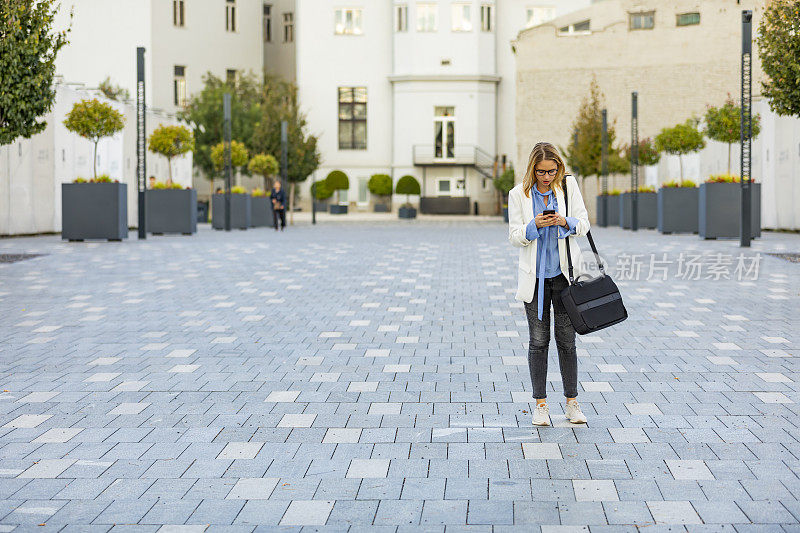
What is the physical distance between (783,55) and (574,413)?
13031 mm

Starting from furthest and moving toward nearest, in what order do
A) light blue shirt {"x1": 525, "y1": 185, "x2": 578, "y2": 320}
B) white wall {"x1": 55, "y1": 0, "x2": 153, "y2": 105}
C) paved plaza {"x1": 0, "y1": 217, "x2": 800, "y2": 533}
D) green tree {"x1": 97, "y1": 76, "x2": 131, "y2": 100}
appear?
white wall {"x1": 55, "y1": 0, "x2": 153, "y2": 105} → green tree {"x1": 97, "y1": 76, "x2": 131, "y2": 100} → light blue shirt {"x1": 525, "y1": 185, "x2": 578, "y2": 320} → paved plaza {"x1": 0, "y1": 217, "x2": 800, "y2": 533}

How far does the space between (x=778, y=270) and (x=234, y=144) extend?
1096 inches

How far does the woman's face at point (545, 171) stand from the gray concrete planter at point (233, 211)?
30.1 metres

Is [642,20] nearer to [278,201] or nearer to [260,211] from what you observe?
[260,211]

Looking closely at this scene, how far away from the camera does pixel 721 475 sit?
16.0 feet

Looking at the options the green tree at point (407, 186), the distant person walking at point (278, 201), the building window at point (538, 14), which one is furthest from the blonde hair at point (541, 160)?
the building window at point (538, 14)

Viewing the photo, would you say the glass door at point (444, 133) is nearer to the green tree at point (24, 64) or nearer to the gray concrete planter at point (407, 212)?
the gray concrete planter at point (407, 212)

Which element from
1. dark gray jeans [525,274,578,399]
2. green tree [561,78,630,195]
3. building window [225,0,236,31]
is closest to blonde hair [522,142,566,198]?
dark gray jeans [525,274,578,399]

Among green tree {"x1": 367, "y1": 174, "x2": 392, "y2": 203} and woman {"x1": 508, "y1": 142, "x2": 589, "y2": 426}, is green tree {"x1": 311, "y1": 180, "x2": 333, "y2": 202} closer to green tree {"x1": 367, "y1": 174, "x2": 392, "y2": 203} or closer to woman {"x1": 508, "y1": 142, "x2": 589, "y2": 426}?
green tree {"x1": 367, "y1": 174, "x2": 392, "y2": 203}

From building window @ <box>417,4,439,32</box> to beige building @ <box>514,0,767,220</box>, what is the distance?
43.7 feet

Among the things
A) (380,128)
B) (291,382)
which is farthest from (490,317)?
(380,128)

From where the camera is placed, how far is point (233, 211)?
1398 inches

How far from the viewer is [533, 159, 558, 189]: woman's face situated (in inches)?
226

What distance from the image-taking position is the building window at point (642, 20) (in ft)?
167
